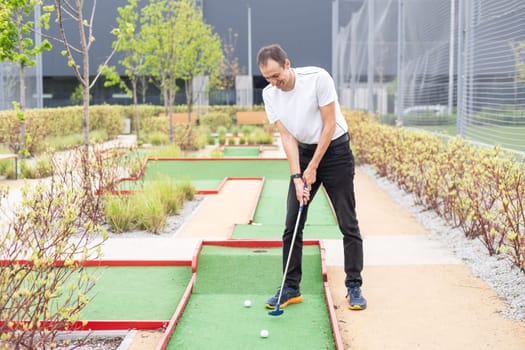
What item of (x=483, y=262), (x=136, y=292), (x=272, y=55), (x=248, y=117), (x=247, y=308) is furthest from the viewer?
(x=248, y=117)

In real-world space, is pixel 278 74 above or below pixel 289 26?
below

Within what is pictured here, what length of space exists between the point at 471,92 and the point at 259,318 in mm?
4712

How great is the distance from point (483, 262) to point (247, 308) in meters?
2.28

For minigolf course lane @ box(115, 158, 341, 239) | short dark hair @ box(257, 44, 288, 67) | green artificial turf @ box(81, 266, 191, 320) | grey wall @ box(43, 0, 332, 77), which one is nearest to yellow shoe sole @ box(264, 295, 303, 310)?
green artificial turf @ box(81, 266, 191, 320)

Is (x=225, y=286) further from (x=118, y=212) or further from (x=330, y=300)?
(x=118, y=212)

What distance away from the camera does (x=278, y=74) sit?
15.8 ft

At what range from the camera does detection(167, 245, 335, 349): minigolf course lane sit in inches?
177

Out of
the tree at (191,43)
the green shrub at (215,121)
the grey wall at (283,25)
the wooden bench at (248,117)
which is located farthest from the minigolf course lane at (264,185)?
the grey wall at (283,25)

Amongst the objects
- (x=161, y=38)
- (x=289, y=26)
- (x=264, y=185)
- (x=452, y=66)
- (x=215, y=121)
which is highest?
(x=289, y=26)

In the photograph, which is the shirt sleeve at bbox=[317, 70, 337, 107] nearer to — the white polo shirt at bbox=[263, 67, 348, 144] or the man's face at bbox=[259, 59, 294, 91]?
the white polo shirt at bbox=[263, 67, 348, 144]

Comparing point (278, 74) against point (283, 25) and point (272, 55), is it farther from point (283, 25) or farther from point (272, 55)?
point (283, 25)

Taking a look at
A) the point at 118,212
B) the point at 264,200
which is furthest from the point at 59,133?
the point at 118,212

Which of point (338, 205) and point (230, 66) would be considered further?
point (230, 66)

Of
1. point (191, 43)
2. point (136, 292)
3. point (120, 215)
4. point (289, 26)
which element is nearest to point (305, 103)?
point (136, 292)
